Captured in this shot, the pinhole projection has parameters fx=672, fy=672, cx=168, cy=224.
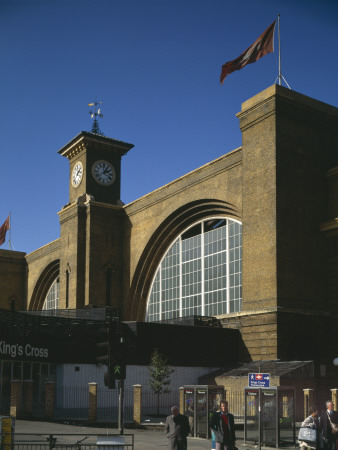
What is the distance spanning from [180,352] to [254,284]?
567 centimetres

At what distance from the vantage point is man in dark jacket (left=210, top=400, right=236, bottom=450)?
16.2 metres

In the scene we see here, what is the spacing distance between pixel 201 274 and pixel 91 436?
2039 cm

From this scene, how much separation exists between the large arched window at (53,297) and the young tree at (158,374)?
2743cm

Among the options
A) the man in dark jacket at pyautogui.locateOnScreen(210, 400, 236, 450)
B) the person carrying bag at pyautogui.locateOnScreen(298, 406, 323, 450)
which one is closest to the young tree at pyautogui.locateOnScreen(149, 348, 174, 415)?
the person carrying bag at pyautogui.locateOnScreen(298, 406, 323, 450)

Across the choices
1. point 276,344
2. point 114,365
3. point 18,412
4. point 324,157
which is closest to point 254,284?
point 276,344

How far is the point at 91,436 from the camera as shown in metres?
23.7

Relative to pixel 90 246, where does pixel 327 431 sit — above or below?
below

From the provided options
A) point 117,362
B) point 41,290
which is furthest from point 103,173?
point 117,362

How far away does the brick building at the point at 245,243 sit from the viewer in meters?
34.9

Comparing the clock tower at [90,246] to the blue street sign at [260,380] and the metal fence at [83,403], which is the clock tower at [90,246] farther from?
the blue street sign at [260,380]

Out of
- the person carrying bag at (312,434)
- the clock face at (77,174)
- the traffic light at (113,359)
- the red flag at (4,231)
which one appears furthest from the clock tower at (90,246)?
the person carrying bag at (312,434)

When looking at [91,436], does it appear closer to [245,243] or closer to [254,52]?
[245,243]

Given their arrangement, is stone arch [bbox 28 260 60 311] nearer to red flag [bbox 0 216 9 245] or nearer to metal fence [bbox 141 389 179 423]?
red flag [bbox 0 216 9 245]

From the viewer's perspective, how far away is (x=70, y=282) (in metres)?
50.5
